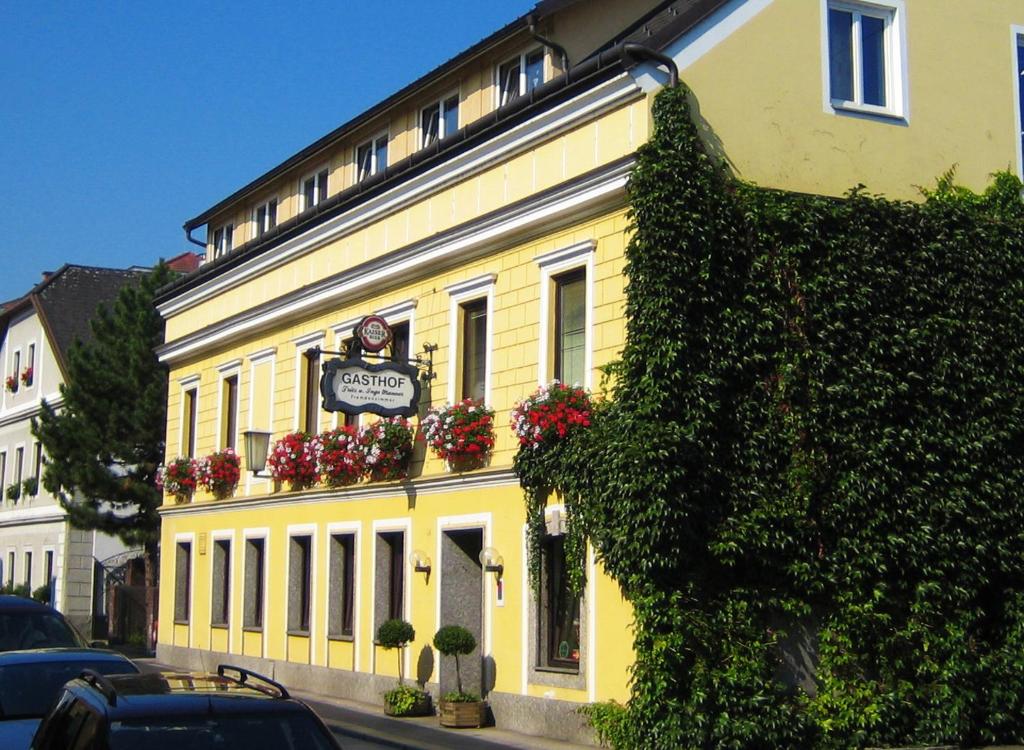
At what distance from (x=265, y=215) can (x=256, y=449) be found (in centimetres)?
747

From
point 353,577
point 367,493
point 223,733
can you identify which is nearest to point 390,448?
point 367,493

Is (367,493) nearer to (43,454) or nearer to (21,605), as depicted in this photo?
(21,605)

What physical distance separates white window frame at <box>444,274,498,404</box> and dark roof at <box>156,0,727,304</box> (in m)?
2.01

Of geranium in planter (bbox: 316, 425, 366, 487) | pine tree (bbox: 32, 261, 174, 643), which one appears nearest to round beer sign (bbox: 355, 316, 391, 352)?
geranium in planter (bbox: 316, 425, 366, 487)

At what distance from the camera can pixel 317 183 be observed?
29.8 meters

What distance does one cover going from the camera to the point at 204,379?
1228 inches

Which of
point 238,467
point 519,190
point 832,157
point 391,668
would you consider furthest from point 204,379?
point 832,157

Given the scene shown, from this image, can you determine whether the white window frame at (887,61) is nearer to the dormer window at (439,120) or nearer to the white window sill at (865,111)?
the white window sill at (865,111)

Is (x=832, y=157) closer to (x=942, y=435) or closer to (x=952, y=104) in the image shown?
(x=952, y=104)

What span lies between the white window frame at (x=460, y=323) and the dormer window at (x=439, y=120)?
4.60 metres

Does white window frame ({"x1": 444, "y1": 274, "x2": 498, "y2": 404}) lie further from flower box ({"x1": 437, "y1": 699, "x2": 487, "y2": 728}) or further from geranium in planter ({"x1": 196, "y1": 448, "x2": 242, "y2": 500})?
geranium in planter ({"x1": 196, "y1": 448, "x2": 242, "y2": 500})

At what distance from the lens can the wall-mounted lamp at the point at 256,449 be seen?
88.3ft

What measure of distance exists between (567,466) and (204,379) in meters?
15.3

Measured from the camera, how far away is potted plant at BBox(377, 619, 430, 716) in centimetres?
2088
